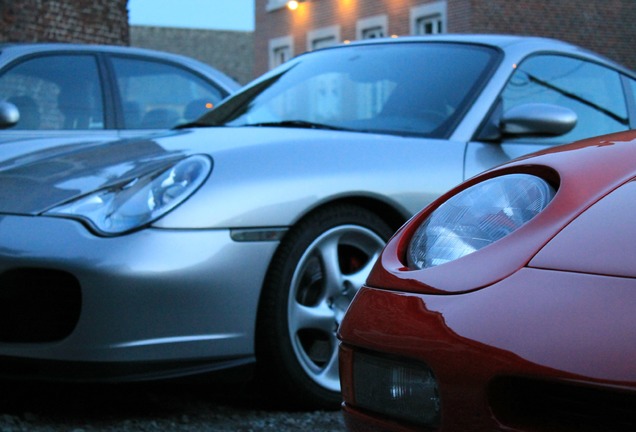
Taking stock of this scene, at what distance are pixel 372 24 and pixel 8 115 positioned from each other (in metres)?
20.3

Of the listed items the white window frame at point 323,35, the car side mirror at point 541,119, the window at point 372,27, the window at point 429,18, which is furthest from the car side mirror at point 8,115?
the white window frame at point 323,35

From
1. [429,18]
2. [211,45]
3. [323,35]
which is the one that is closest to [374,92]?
[429,18]

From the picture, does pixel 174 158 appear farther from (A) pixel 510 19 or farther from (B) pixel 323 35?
(B) pixel 323 35

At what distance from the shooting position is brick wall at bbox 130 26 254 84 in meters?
45.3

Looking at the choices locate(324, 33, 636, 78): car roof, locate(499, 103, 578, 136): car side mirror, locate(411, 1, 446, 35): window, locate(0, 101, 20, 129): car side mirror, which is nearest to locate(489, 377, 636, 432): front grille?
locate(499, 103, 578, 136): car side mirror

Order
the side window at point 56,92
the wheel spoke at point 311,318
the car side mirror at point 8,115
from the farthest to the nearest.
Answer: the side window at point 56,92 < the car side mirror at point 8,115 < the wheel spoke at point 311,318

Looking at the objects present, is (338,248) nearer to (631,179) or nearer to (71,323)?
(71,323)

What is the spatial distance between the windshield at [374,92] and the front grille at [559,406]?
230cm

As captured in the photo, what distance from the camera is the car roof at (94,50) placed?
5742 millimetres

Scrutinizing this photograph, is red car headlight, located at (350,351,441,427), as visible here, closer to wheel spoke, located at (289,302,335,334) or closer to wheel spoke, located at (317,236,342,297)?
wheel spoke, located at (289,302,335,334)

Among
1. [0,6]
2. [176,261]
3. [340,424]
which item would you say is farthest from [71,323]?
[0,6]

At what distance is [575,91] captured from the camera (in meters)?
4.45

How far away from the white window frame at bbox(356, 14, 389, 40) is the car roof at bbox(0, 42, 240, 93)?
59.5ft

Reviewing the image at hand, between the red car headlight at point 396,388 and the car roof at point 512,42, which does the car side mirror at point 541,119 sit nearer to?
the car roof at point 512,42
